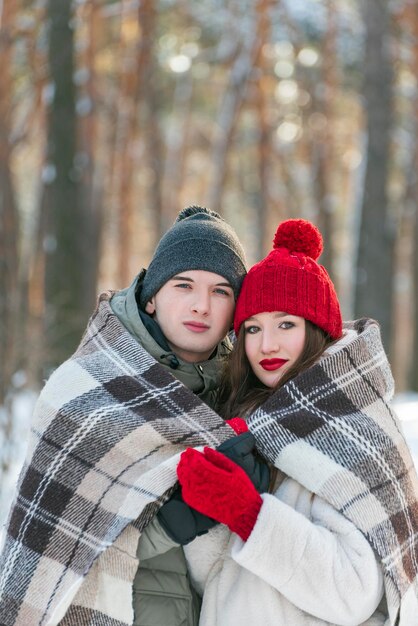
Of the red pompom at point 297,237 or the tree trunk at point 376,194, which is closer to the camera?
the red pompom at point 297,237

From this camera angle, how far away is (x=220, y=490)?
2.50m

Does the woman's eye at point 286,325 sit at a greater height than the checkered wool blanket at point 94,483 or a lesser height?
greater

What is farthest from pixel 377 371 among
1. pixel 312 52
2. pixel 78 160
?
pixel 312 52

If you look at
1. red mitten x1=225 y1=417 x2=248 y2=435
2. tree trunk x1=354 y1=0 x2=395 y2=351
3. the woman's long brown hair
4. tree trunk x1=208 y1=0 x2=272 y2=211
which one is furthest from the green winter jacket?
tree trunk x1=208 y1=0 x2=272 y2=211

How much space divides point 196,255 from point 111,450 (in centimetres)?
Result: 72

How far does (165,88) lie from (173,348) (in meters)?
21.2

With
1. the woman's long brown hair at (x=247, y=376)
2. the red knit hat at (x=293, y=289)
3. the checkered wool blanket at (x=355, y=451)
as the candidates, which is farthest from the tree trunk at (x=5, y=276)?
the checkered wool blanket at (x=355, y=451)

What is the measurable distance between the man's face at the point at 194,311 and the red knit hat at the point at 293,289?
0.20 feet

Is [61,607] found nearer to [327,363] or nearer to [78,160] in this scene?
[327,363]

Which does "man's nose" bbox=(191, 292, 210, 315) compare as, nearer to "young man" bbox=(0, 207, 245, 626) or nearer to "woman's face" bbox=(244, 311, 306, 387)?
"young man" bbox=(0, 207, 245, 626)

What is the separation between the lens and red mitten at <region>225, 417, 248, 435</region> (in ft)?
9.27

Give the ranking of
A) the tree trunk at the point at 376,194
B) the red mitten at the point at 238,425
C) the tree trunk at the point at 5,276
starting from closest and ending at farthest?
the red mitten at the point at 238,425, the tree trunk at the point at 5,276, the tree trunk at the point at 376,194

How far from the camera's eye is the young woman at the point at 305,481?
2.53 meters

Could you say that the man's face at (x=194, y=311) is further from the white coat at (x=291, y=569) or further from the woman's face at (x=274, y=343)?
the white coat at (x=291, y=569)
